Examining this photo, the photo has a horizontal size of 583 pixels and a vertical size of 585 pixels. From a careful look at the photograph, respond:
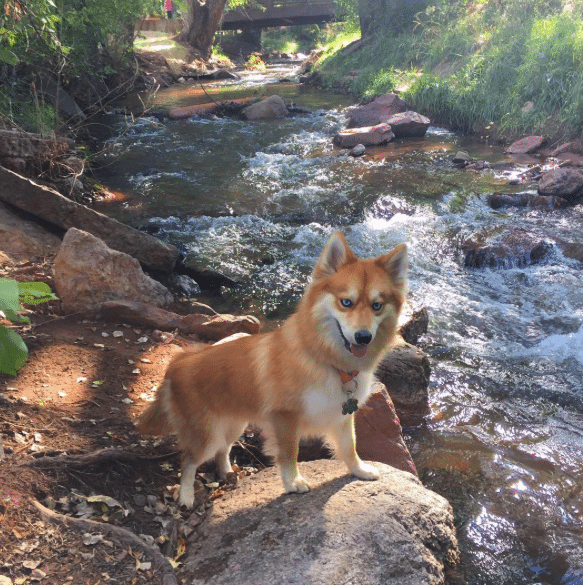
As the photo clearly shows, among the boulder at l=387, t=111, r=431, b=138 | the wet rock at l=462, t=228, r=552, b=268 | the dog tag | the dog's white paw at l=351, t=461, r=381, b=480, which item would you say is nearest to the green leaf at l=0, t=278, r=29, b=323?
the dog tag

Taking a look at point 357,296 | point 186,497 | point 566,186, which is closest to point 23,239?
point 186,497

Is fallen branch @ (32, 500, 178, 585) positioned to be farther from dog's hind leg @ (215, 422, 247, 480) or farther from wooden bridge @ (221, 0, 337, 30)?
wooden bridge @ (221, 0, 337, 30)

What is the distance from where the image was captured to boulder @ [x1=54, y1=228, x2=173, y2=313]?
5414 mm

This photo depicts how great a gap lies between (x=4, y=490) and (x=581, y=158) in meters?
12.7

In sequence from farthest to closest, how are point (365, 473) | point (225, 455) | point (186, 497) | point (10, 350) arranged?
point (225, 455)
point (365, 473)
point (186, 497)
point (10, 350)

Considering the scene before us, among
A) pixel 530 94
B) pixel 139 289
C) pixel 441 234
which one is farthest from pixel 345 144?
pixel 139 289

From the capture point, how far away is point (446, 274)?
8.14m

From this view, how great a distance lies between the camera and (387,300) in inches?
126

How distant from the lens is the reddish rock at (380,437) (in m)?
4.20

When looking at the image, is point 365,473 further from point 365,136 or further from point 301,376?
point 365,136

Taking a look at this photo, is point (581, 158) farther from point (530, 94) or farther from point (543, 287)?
point (543, 287)

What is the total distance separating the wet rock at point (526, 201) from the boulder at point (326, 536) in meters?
8.02

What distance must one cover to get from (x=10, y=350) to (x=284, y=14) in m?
37.6

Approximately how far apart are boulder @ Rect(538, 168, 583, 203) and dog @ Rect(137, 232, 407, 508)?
8.40 m
